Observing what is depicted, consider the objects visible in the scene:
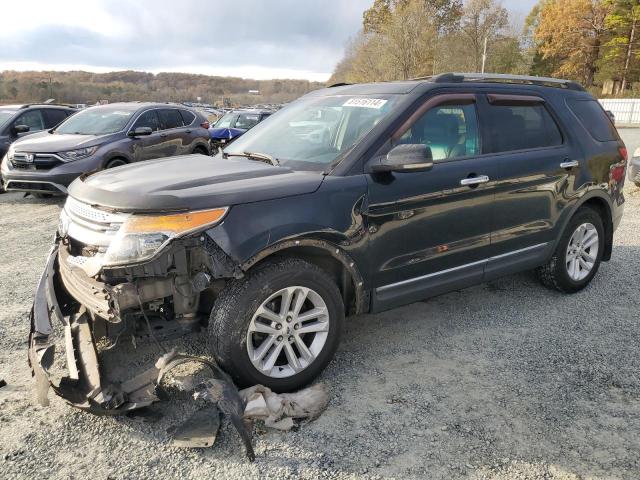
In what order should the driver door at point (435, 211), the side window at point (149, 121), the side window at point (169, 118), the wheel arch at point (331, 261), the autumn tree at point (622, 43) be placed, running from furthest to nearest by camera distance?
1. the autumn tree at point (622, 43)
2. the side window at point (169, 118)
3. the side window at point (149, 121)
4. the driver door at point (435, 211)
5. the wheel arch at point (331, 261)

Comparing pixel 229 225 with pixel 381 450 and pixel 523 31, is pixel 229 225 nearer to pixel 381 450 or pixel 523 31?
pixel 381 450

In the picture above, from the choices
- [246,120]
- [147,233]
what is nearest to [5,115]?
[246,120]

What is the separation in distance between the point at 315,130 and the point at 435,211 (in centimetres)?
106

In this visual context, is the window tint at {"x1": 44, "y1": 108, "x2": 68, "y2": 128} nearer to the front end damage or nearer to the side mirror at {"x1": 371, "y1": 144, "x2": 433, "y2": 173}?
the front end damage

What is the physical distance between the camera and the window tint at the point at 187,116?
422 inches

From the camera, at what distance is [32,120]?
10.7 meters

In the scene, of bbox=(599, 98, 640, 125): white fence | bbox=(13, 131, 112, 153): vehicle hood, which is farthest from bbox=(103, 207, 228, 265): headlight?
bbox=(599, 98, 640, 125): white fence

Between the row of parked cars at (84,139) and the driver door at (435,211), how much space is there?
4664 mm

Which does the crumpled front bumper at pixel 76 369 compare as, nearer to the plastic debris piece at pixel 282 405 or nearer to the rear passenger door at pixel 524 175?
the plastic debris piece at pixel 282 405

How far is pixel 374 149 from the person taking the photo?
3.21m

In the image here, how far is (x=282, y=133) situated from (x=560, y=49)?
51.7 meters

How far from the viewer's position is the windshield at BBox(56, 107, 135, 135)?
29.7ft

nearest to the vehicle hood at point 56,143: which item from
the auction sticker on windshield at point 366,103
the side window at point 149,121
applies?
the side window at point 149,121

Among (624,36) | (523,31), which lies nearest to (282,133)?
(624,36)
